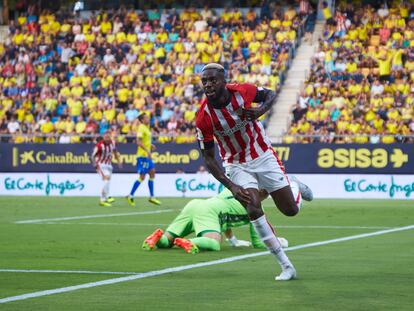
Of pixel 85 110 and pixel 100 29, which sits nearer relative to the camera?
pixel 85 110

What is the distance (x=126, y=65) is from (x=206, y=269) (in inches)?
1182

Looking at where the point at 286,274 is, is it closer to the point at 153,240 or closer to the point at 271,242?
the point at 271,242

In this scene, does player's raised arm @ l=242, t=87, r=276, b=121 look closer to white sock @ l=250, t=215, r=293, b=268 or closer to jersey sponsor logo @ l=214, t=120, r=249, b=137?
jersey sponsor logo @ l=214, t=120, r=249, b=137

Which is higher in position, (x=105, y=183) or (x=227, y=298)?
(x=227, y=298)

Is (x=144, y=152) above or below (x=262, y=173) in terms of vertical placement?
below

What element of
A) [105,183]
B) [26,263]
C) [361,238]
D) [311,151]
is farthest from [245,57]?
[26,263]

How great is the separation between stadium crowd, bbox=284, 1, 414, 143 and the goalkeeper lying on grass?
752 inches

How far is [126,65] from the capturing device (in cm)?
4094

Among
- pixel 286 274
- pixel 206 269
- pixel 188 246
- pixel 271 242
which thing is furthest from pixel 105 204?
pixel 286 274

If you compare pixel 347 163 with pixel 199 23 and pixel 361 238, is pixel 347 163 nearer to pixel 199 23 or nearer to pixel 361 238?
pixel 199 23

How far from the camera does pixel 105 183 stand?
28984mm

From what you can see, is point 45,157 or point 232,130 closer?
point 232,130

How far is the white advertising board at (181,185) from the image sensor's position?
3284 cm

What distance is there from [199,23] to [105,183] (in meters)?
14.2
